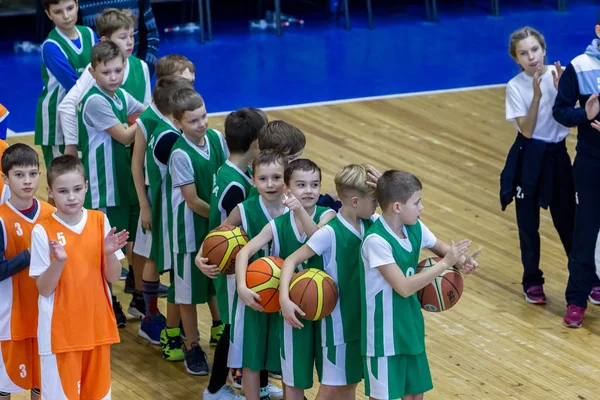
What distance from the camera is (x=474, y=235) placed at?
761 cm

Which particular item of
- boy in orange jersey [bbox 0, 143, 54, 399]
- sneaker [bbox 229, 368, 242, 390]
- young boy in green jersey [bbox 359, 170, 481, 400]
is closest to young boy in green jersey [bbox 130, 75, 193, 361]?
Answer: sneaker [bbox 229, 368, 242, 390]

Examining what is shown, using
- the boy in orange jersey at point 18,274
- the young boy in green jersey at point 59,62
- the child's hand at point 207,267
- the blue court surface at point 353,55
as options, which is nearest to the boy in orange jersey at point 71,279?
the boy in orange jersey at point 18,274

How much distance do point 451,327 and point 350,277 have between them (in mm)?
1762

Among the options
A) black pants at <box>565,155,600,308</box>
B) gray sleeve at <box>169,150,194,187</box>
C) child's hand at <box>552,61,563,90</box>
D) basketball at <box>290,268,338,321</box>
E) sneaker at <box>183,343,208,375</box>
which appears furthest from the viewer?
child's hand at <box>552,61,563,90</box>

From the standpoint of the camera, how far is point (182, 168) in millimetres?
5535

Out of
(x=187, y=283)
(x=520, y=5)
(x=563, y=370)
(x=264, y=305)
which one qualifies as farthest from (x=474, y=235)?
(x=520, y=5)

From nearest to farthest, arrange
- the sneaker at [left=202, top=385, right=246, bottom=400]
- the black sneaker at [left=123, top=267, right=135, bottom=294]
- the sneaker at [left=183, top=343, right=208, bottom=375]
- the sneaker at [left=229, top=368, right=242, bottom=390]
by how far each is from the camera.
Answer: the sneaker at [left=202, top=385, right=246, bottom=400] < the sneaker at [left=229, top=368, right=242, bottom=390] < the sneaker at [left=183, top=343, right=208, bottom=375] < the black sneaker at [left=123, top=267, right=135, bottom=294]

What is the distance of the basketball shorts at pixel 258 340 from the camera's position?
504cm

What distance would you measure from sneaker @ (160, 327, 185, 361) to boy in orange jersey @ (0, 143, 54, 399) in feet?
4.06

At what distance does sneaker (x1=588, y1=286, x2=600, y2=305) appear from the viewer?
22.0 feet

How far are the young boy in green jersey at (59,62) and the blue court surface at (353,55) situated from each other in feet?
11.0

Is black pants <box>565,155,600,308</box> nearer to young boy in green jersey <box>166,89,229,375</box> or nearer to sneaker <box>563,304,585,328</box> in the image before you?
sneaker <box>563,304,585,328</box>

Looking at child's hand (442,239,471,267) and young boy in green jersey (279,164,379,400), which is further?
young boy in green jersey (279,164,379,400)

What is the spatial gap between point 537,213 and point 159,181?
240cm
